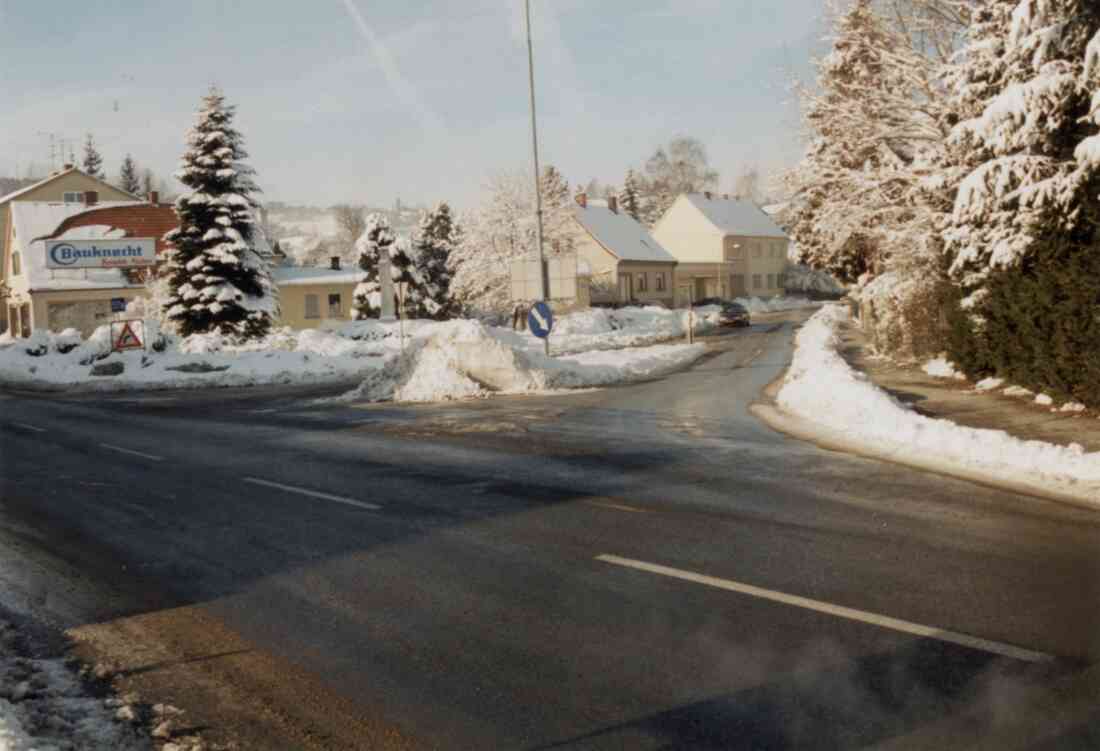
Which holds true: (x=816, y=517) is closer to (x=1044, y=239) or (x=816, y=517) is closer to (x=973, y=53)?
(x=1044, y=239)

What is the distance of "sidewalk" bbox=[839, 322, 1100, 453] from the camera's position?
38.2 ft

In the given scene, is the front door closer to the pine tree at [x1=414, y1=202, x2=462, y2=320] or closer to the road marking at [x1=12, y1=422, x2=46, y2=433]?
the pine tree at [x1=414, y1=202, x2=462, y2=320]

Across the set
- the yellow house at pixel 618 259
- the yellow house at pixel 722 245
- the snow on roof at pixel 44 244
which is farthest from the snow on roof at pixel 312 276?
the yellow house at pixel 722 245

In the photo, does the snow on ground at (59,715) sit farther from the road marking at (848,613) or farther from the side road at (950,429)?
→ the side road at (950,429)

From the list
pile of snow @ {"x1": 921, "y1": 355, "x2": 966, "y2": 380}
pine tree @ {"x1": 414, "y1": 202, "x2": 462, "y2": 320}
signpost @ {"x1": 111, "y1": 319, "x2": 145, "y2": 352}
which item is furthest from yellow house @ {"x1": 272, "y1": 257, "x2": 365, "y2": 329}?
pile of snow @ {"x1": 921, "y1": 355, "x2": 966, "y2": 380}

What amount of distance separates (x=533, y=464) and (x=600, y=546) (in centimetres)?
421

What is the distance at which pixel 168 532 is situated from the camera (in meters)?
8.29

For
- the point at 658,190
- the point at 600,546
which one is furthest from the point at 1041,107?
the point at 658,190

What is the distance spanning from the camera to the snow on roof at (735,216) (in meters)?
97.9

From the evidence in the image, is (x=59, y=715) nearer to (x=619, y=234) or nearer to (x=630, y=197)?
(x=619, y=234)

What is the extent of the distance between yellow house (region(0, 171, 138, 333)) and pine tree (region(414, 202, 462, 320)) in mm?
21057

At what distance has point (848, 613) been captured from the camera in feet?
17.8

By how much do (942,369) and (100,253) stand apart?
48.1 meters

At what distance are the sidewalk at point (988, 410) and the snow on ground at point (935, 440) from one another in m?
0.65
